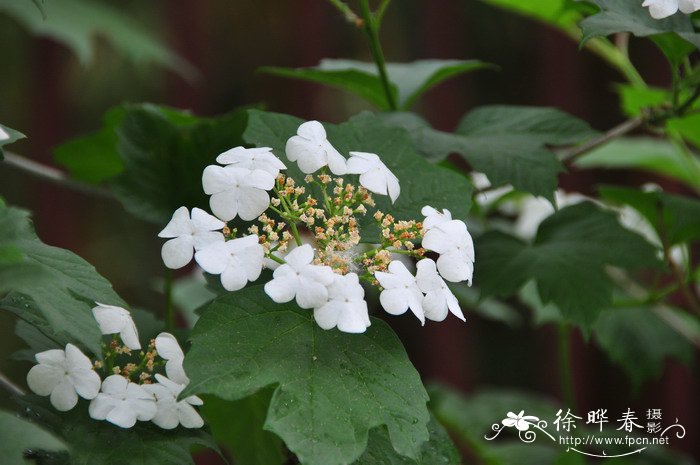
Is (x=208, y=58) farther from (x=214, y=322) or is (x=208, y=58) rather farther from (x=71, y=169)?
(x=214, y=322)

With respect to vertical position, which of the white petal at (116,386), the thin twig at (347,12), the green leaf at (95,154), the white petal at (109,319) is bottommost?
the green leaf at (95,154)

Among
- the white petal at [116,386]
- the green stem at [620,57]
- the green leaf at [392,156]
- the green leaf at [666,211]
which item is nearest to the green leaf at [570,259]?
the green leaf at [666,211]

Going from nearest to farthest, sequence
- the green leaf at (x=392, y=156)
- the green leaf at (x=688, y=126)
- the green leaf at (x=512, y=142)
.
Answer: the green leaf at (x=392, y=156), the green leaf at (x=512, y=142), the green leaf at (x=688, y=126)

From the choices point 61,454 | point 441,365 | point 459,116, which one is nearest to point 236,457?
point 61,454

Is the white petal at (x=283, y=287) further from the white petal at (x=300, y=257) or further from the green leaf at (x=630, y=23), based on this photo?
the green leaf at (x=630, y=23)

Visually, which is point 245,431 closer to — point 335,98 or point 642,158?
point 642,158

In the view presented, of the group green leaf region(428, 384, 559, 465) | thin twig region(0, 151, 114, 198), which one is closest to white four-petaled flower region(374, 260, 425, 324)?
thin twig region(0, 151, 114, 198)

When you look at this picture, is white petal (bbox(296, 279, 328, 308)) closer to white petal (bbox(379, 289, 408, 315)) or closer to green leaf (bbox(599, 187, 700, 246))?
white petal (bbox(379, 289, 408, 315))
